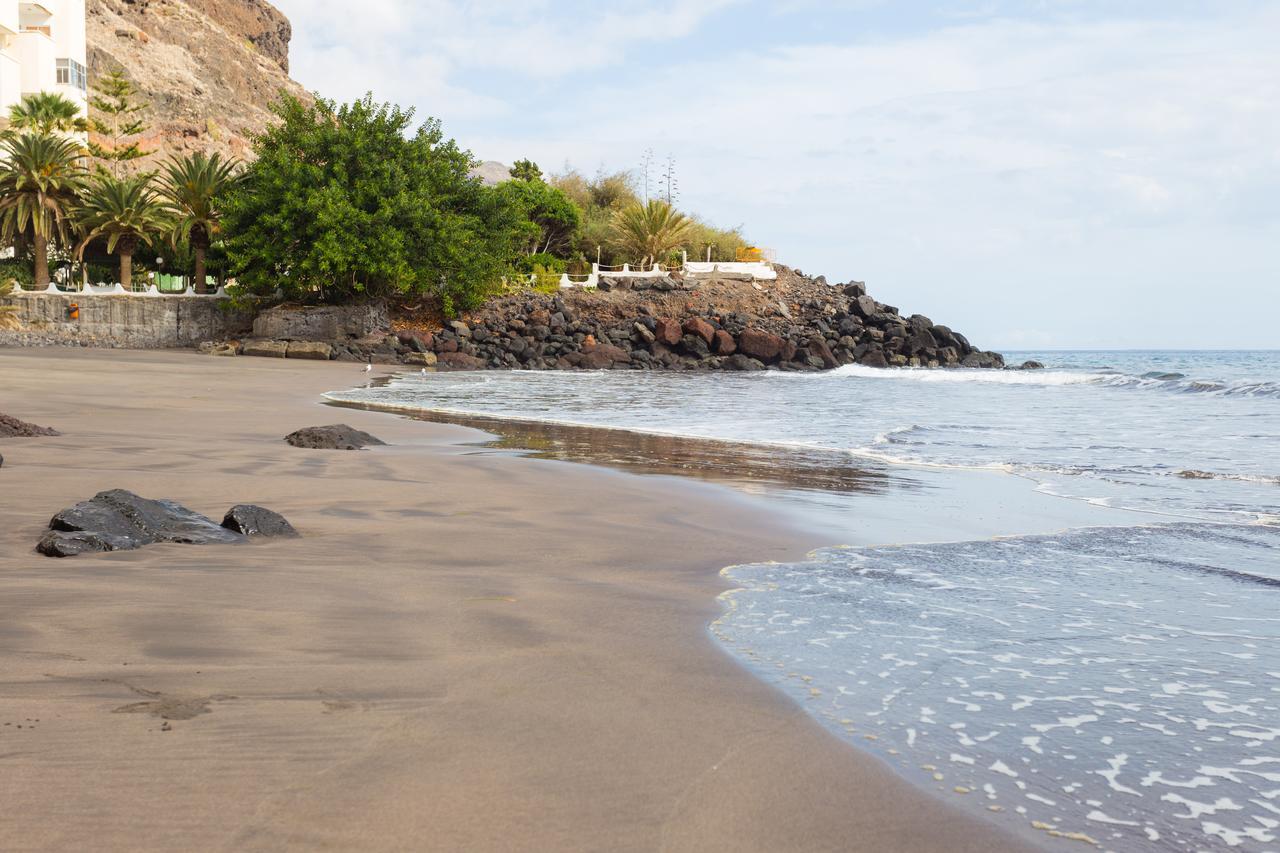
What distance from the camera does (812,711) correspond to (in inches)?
134

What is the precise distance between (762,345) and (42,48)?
36790 millimetres

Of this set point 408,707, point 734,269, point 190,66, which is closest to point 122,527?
point 408,707

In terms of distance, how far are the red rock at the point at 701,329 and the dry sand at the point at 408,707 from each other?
125 feet

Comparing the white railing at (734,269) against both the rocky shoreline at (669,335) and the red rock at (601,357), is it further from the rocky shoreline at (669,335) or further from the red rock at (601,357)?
the red rock at (601,357)

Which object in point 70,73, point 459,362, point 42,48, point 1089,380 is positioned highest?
point 42,48

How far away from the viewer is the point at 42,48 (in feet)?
155

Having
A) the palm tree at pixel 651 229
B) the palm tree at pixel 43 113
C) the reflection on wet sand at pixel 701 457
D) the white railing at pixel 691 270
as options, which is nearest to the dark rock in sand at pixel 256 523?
the reflection on wet sand at pixel 701 457

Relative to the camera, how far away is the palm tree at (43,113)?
138 ft

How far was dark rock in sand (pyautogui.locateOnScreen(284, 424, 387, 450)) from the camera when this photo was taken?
408 inches

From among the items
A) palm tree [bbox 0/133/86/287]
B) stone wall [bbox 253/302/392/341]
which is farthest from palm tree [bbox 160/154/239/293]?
stone wall [bbox 253/302/392/341]

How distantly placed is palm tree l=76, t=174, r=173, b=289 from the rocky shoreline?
707cm

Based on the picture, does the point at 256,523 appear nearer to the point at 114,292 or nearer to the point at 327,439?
the point at 327,439

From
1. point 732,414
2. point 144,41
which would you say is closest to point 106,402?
point 732,414

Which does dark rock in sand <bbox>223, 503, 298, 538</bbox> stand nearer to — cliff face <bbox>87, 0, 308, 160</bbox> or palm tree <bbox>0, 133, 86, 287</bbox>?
palm tree <bbox>0, 133, 86, 287</bbox>
